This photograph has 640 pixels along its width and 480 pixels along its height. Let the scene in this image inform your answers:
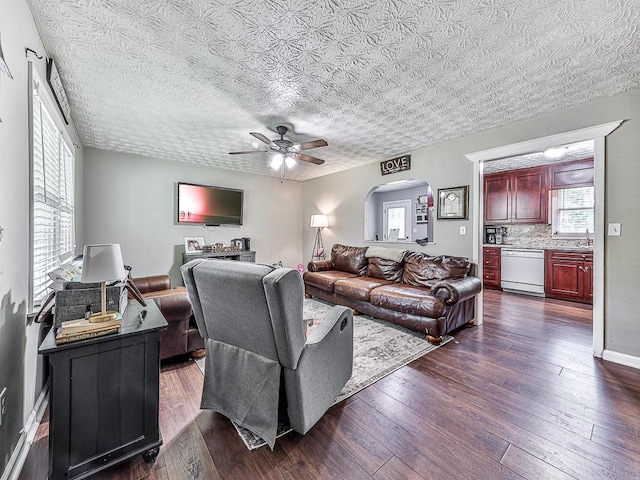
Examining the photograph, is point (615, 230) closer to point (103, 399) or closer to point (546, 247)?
point (546, 247)

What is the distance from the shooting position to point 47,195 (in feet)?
7.09

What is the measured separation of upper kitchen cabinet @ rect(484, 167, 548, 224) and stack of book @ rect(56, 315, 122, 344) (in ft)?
21.6

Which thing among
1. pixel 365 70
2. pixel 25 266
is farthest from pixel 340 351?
pixel 365 70

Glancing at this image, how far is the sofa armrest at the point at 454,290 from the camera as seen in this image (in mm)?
2990

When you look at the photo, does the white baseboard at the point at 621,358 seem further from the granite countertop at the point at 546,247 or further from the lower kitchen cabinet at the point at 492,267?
the lower kitchen cabinet at the point at 492,267

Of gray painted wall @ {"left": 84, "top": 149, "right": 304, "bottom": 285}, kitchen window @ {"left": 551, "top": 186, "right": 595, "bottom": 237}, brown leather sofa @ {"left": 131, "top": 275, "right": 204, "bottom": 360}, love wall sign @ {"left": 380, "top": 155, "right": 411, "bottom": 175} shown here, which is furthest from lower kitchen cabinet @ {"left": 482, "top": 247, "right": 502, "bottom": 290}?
brown leather sofa @ {"left": 131, "top": 275, "right": 204, "bottom": 360}

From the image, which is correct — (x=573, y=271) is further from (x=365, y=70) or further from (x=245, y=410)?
(x=245, y=410)

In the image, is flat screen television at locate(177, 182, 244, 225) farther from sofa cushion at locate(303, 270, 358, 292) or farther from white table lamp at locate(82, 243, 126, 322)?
white table lamp at locate(82, 243, 126, 322)

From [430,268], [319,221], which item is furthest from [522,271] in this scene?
[319,221]

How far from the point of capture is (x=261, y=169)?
5441 mm

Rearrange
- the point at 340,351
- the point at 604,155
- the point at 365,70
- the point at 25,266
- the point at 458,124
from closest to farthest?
the point at 25,266 → the point at 340,351 → the point at 365,70 → the point at 604,155 → the point at 458,124

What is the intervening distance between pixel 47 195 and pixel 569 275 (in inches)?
273

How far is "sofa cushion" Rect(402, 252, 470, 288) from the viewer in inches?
139

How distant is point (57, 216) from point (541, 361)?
184 inches
